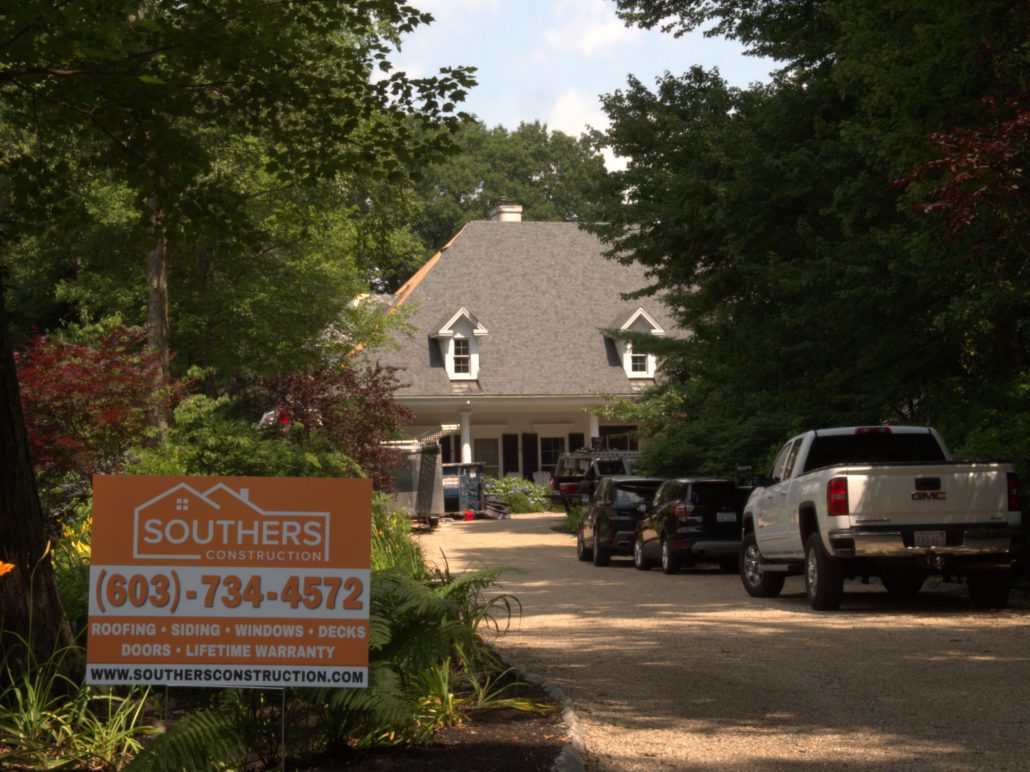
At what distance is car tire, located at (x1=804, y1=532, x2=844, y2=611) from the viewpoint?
15945mm

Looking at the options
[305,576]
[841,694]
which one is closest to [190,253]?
[841,694]

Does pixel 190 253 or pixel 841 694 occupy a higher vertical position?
pixel 190 253

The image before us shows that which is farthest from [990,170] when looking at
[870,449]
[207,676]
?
[207,676]

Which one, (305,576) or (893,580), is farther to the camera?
(893,580)

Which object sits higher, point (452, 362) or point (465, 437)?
point (452, 362)

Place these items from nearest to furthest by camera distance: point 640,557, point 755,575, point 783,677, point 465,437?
point 783,677 < point 755,575 < point 640,557 < point 465,437

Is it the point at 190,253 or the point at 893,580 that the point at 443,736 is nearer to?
the point at 893,580

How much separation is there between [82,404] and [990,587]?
13.0m

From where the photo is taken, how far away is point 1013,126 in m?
14.1

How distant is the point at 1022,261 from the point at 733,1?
9327 mm

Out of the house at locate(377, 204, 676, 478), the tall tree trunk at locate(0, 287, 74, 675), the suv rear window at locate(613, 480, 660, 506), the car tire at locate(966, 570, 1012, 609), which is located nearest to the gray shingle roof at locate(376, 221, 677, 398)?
the house at locate(377, 204, 676, 478)

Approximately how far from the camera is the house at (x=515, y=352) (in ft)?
176

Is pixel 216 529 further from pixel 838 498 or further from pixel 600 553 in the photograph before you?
pixel 600 553

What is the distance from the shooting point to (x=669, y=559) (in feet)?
76.5
